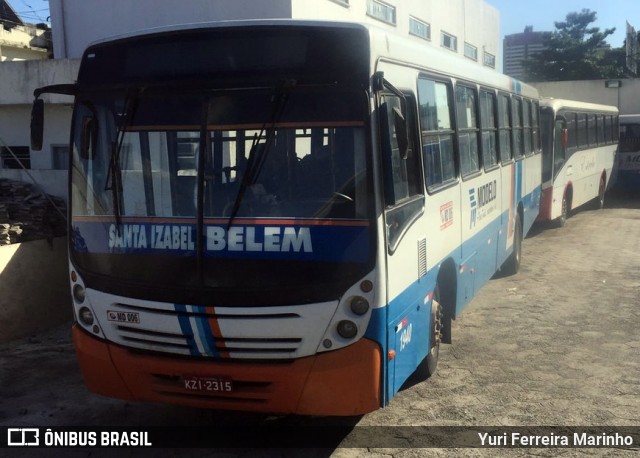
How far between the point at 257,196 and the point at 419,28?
2124cm

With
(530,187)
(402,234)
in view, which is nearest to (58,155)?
(530,187)

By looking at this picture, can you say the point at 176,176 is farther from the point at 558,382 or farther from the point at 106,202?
the point at 558,382

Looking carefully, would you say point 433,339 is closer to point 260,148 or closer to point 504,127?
point 260,148

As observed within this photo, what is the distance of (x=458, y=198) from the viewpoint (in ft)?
21.9

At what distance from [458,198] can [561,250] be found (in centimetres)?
745

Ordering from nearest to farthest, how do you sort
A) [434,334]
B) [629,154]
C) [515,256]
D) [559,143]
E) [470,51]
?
[434,334]
[515,256]
[559,143]
[629,154]
[470,51]

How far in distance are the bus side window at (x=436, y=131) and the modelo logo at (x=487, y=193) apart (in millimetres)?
1317

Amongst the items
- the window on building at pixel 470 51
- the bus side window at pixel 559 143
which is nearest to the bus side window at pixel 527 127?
the bus side window at pixel 559 143

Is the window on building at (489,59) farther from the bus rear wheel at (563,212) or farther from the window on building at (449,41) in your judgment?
the bus rear wheel at (563,212)

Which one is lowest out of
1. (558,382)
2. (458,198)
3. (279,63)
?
(558,382)

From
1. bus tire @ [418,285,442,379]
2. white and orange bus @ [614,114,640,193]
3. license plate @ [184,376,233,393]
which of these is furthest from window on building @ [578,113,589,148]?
license plate @ [184,376,233,393]

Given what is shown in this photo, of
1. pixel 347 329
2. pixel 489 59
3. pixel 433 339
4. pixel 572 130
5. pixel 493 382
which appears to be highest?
pixel 489 59

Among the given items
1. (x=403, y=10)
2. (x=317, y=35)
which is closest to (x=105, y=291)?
(x=317, y=35)

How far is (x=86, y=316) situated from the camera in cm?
493
